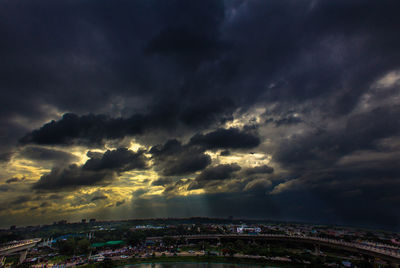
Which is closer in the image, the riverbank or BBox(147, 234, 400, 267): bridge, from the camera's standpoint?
BBox(147, 234, 400, 267): bridge

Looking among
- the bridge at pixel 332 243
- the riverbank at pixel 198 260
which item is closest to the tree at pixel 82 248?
the riverbank at pixel 198 260

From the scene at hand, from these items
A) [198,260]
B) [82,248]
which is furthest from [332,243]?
[82,248]

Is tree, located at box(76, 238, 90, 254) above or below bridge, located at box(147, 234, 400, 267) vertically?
above

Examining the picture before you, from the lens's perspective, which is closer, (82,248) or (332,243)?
(332,243)

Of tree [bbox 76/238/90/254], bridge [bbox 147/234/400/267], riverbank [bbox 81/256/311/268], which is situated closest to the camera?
bridge [bbox 147/234/400/267]

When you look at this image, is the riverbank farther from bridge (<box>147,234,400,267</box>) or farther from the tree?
bridge (<box>147,234,400,267</box>)

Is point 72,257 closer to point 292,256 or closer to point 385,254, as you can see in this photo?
point 292,256

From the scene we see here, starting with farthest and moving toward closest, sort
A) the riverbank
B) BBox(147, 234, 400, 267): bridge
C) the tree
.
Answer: the tree < the riverbank < BBox(147, 234, 400, 267): bridge

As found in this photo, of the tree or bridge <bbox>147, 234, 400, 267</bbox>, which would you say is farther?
the tree

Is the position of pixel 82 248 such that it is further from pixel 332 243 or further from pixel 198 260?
pixel 332 243

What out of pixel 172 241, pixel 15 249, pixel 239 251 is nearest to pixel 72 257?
pixel 15 249

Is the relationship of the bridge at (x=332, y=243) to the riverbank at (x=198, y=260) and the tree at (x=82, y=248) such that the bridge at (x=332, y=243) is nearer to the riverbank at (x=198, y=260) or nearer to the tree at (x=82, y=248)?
the riverbank at (x=198, y=260)

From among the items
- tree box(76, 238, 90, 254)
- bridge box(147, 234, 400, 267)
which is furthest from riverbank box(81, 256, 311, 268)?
bridge box(147, 234, 400, 267)
